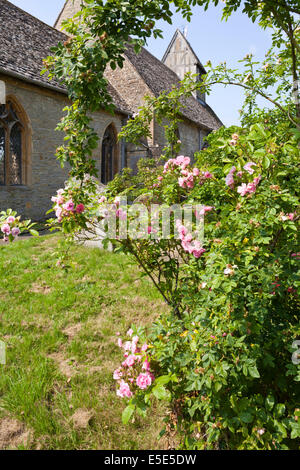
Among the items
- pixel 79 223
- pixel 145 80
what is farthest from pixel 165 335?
pixel 145 80

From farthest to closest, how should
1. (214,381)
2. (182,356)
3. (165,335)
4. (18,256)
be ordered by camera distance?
1. (18,256)
2. (165,335)
3. (182,356)
4. (214,381)

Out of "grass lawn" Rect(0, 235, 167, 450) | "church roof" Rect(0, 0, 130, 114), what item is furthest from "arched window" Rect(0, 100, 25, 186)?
"grass lawn" Rect(0, 235, 167, 450)

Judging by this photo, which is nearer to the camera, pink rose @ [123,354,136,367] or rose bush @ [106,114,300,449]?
rose bush @ [106,114,300,449]

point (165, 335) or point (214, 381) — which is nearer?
point (214, 381)

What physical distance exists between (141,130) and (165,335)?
6.99ft

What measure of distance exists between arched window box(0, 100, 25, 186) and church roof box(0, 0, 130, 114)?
1.13 meters

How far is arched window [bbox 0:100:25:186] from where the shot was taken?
10.6m

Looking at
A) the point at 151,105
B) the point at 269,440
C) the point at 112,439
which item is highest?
the point at 151,105

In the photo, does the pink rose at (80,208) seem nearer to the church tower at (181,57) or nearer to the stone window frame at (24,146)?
the stone window frame at (24,146)

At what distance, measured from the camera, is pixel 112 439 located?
2246mm

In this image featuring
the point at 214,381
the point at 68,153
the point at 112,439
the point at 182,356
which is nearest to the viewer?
the point at 214,381

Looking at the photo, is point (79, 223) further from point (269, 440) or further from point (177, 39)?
point (177, 39)

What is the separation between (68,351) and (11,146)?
9634 millimetres

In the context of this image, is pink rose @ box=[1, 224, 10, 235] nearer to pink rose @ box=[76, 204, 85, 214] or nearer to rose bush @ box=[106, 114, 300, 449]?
pink rose @ box=[76, 204, 85, 214]
